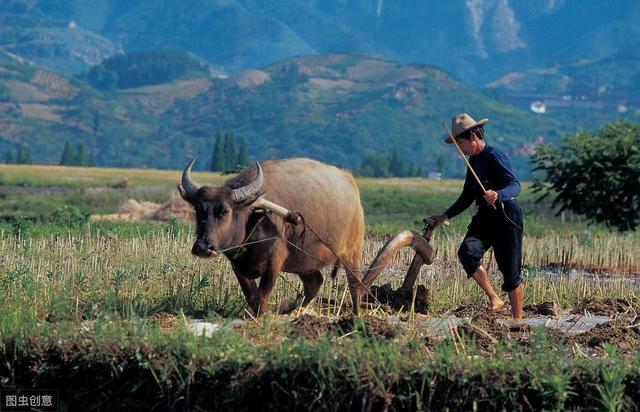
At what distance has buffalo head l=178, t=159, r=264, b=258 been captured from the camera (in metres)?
11.4

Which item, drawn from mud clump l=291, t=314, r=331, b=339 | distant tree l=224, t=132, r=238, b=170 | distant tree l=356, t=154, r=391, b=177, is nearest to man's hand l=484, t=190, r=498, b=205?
mud clump l=291, t=314, r=331, b=339

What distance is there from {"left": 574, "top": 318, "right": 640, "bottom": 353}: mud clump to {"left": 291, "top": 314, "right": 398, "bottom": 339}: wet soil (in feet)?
5.33

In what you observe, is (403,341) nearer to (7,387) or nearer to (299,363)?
(299,363)

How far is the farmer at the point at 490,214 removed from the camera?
12062 mm

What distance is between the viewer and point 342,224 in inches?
515

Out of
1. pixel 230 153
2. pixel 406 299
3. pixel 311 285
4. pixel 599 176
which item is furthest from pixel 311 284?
pixel 230 153

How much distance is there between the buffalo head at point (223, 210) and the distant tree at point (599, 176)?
16.7m

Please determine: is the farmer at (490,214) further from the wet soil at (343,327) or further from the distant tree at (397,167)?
the distant tree at (397,167)

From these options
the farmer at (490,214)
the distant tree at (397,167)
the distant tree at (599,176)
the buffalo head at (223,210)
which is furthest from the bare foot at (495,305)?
the distant tree at (397,167)

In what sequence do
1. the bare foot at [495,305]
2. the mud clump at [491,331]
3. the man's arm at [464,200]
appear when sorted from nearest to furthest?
the mud clump at [491,331] < the man's arm at [464,200] < the bare foot at [495,305]

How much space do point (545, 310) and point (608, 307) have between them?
704mm

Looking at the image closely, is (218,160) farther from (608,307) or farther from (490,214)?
(490,214)

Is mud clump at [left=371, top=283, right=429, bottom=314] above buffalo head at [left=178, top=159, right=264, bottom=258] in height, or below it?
below

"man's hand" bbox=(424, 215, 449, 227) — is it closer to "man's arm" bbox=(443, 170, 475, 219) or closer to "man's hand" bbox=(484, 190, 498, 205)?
"man's arm" bbox=(443, 170, 475, 219)
